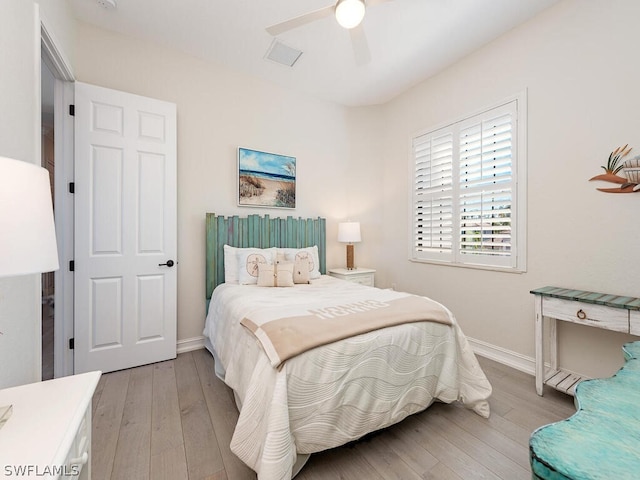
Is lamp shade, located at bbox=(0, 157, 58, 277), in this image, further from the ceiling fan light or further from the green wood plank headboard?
the green wood plank headboard

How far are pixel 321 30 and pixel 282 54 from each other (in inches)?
21.2

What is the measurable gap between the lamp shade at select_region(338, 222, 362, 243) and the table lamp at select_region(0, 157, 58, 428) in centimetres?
309

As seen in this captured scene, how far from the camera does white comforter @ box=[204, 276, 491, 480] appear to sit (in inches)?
50.1

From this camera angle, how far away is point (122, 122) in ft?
8.09

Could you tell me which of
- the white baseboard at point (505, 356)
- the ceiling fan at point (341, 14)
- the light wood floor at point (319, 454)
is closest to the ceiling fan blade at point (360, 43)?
the ceiling fan at point (341, 14)

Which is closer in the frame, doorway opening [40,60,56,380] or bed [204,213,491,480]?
bed [204,213,491,480]

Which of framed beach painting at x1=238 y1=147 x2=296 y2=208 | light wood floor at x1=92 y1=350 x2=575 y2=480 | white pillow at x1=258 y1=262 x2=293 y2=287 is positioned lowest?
light wood floor at x1=92 y1=350 x2=575 y2=480

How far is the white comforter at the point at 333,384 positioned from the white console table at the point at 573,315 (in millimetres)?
648

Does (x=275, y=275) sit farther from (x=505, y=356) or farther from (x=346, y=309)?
(x=505, y=356)

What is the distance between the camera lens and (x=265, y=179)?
3.35 meters

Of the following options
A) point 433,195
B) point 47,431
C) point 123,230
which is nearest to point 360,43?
point 433,195

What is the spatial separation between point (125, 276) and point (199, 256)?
2.30 ft

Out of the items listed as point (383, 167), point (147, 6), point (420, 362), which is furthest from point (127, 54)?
point (420, 362)

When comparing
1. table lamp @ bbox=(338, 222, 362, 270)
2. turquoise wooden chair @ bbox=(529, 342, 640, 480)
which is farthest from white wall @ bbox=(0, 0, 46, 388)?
table lamp @ bbox=(338, 222, 362, 270)
